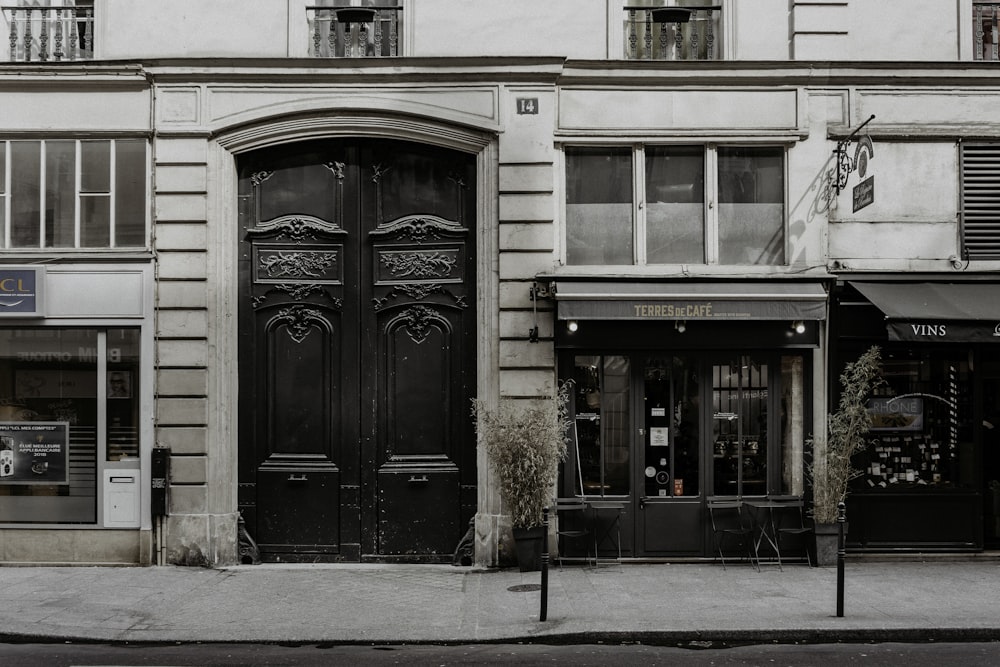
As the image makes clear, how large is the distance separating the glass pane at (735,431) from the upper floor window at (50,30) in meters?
9.41

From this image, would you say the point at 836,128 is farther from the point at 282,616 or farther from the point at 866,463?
the point at 282,616

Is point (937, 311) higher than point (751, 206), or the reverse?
point (751, 206)

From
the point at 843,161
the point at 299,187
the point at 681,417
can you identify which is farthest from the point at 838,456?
the point at 299,187

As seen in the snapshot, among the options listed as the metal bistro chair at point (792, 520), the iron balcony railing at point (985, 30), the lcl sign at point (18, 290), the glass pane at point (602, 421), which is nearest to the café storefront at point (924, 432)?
the metal bistro chair at point (792, 520)

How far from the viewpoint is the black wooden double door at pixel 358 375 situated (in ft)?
38.4

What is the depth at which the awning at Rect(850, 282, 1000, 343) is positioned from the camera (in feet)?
35.7

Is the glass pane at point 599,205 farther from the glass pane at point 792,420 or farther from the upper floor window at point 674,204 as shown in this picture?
the glass pane at point 792,420

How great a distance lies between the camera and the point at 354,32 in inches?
470

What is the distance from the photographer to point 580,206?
39.1 feet

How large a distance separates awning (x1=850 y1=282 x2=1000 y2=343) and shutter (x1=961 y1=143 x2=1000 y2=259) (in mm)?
628

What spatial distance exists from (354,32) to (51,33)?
4.03 meters

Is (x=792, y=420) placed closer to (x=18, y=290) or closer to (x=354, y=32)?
(x=354, y=32)

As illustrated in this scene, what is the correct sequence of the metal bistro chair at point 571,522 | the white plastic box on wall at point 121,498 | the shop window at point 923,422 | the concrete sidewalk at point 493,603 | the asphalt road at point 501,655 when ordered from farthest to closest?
the shop window at point 923,422, the white plastic box on wall at point 121,498, the metal bistro chair at point 571,522, the concrete sidewalk at point 493,603, the asphalt road at point 501,655


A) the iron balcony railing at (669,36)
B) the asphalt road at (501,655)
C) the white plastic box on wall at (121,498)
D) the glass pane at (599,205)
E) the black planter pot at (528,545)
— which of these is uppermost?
the iron balcony railing at (669,36)
